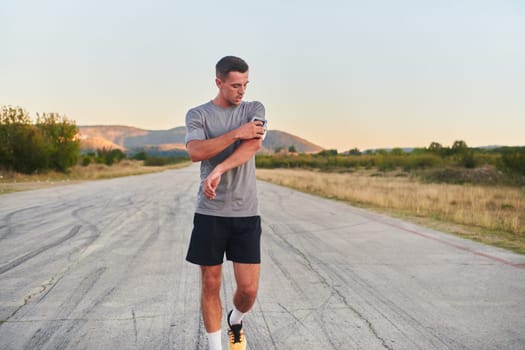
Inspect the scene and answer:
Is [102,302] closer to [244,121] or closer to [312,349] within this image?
[312,349]

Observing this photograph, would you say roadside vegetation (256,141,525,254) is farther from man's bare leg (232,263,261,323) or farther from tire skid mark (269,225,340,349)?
man's bare leg (232,263,261,323)

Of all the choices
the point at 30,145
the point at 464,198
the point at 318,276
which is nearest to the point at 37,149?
the point at 30,145

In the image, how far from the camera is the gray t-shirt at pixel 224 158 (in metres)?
3.25

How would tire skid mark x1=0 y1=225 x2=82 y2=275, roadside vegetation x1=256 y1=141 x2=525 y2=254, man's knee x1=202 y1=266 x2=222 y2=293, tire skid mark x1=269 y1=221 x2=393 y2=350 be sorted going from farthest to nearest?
roadside vegetation x1=256 y1=141 x2=525 y2=254 < tire skid mark x1=0 y1=225 x2=82 y2=275 < tire skid mark x1=269 y1=221 x2=393 y2=350 < man's knee x1=202 y1=266 x2=222 y2=293

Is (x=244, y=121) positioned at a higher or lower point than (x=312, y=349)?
higher

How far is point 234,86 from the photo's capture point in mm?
3264

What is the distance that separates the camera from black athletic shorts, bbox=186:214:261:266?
Result: 3.25 m

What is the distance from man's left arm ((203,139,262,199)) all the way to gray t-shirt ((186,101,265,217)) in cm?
12

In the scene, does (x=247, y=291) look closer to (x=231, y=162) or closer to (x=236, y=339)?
(x=236, y=339)

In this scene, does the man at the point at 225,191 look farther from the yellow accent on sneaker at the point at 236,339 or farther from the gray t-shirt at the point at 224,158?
the yellow accent on sneaker at the point at 236,339

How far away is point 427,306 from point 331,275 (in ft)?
5.21

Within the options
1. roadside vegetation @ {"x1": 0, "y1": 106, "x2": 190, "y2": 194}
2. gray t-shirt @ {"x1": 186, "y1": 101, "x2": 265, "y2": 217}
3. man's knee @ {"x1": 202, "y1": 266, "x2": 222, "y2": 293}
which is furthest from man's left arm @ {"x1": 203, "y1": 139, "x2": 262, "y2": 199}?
roadside vegetation @ {"x1": 0, "y1": 106, "x2": 190, "y2": 194}

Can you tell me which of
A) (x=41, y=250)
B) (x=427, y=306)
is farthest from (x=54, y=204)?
(x=427, y=306)

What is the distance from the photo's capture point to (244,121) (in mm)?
3338
